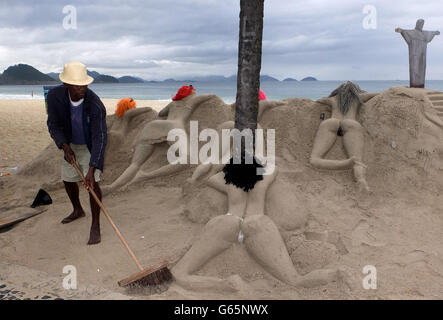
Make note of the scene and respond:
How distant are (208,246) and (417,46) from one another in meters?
4.98

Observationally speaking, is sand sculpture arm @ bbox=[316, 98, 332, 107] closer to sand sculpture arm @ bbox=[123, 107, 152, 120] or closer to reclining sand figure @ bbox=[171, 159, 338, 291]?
reclining sand figure @ bbox=[171, 159, 338, 291]

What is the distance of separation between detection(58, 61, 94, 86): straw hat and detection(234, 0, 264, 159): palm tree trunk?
1530 mm

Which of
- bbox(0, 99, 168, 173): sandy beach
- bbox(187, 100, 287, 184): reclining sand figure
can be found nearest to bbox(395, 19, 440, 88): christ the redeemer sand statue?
bbox(187, 100, 287, 184): reclining sand figure

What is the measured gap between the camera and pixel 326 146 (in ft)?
15.4

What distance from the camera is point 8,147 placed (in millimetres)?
8461

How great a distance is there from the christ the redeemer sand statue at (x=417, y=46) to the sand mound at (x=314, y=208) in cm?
108

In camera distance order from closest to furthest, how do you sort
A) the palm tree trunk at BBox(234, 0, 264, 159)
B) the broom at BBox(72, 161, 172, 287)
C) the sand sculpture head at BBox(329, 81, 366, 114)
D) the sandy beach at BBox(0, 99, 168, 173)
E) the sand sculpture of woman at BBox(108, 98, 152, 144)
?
the broom at BBox(72, 161, 172, 287)
the palm tree trunk at BBox(234, 0, 264, 159)
the sand sculpture head at BBox(329, 81, 366, 114)
the sand sculpture of woman at BBox(108, 98, 152, 144)
the sandy beach at BBox(0, 99, 168, 173)

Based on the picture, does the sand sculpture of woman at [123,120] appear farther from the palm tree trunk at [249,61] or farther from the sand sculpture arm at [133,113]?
the palm tree trunk at [249,61]

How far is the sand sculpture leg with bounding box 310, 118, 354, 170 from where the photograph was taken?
445 cm

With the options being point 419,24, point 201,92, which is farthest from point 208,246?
point 201,92

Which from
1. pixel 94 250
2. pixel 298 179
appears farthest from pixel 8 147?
pixel 298 179

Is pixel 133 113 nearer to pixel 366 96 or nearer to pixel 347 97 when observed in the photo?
pixel 347 97
